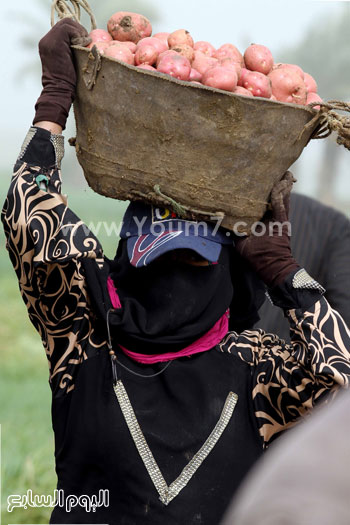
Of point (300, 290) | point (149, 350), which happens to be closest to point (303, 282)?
point (300, 290)

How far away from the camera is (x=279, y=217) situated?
2094mm

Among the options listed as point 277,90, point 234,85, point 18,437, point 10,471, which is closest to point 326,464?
point 234,85

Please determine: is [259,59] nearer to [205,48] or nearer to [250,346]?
[205,48]

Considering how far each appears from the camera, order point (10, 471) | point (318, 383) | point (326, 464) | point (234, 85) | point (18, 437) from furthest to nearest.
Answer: point (18, 437)
point (10, 471)
point (318, 383)
point (234, 85)
point (326, 464)

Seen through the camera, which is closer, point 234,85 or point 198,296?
→ point 234,85

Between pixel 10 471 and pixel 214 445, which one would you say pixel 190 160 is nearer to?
pixel 214 445

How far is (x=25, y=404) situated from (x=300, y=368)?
4.43 meters

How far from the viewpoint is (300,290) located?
208 cm

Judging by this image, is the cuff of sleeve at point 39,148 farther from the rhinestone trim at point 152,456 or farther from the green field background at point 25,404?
the rhinestone trim at point 152,456

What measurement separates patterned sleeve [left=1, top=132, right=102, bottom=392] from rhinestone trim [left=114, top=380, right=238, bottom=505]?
0.62 feet

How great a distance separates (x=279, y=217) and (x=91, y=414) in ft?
2.71

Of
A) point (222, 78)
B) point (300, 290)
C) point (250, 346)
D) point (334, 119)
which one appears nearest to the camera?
point (222, 78)

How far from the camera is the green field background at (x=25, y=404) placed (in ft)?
13.2

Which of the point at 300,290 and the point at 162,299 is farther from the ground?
the point at 300,290
